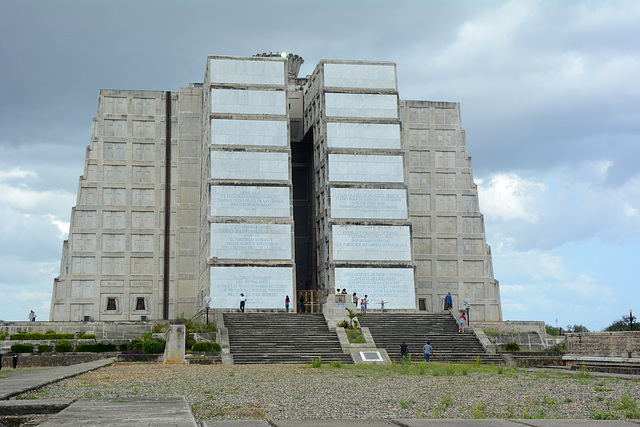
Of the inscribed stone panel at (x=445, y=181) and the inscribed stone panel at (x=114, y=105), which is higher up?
the inscribed stone panel at (x=114, y=105)

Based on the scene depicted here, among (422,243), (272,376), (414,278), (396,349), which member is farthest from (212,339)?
(422,243)

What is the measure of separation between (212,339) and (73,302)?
23760mm

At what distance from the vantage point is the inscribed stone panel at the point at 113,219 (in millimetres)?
59250

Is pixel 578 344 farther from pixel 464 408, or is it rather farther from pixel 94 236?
pixel 94 236

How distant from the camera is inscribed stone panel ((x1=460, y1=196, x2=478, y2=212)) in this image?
63.2 m

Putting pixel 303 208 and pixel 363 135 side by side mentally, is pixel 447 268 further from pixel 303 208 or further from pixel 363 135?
pixel 363 135

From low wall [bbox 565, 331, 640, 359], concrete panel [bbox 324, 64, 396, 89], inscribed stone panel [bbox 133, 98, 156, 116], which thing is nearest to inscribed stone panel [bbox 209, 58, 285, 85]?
concrete panel [bbox 324, 64, 396, 89]

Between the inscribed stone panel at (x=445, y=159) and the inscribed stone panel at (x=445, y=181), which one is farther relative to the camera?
the inscribed stone panel at (x=445, y=159)

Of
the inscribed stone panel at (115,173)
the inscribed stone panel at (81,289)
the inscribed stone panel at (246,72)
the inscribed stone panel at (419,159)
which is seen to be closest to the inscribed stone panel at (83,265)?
the inscribed stone panel at (81,289)

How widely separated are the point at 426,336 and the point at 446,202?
2433 centimetres

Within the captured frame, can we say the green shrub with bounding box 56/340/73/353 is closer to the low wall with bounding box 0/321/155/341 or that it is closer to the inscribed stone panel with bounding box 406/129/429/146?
the low wall with bounding box 0/321/155/341

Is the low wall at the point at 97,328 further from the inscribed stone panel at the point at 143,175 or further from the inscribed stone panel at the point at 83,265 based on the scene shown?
the inscribed stone panel at the point at 143,175

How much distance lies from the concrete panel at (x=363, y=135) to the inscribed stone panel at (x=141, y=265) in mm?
18017

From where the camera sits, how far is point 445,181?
63.5 meters
